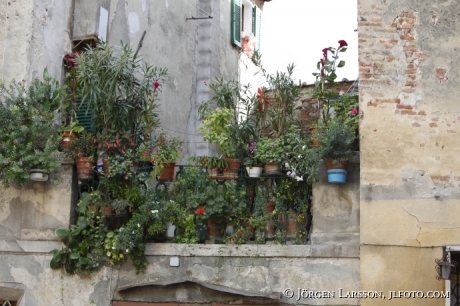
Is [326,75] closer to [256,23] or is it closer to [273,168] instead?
[273,168]

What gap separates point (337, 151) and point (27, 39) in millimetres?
4495

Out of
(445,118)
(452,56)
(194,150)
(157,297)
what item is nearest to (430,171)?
(445,118)

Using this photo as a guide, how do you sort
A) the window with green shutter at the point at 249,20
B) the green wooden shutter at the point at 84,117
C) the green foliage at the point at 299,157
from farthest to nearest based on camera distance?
the window with green shutter at the point at 249,20 → the green wooden shutter at the point at 84,117 → the green foliage at the point at 299,157

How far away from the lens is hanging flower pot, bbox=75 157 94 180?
28.5 feet

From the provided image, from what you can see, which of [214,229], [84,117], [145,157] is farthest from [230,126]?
[84,117]

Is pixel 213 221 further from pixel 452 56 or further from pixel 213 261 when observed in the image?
pixel 452 56

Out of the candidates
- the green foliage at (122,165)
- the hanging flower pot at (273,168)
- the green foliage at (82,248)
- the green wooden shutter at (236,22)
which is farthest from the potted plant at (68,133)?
the green wooden shutter at (236,22)

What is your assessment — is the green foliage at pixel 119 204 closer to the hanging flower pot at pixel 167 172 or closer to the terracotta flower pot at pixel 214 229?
the hanging flower pot at pixel 167 172

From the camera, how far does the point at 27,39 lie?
9406mm

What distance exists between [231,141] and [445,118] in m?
2.59

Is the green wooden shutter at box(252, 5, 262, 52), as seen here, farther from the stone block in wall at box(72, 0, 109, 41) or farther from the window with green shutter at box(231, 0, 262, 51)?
the stone block in wall at box(72, 0, 109, 41)

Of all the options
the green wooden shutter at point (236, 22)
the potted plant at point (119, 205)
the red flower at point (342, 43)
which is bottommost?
the potted plant at point (119, 205)

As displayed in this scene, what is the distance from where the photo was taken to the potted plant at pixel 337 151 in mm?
7879

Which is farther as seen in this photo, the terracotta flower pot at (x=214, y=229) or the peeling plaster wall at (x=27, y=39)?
the peeling plaster wall at (x=27, y=39)
